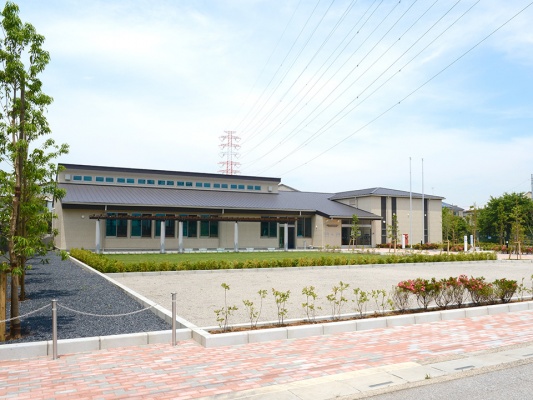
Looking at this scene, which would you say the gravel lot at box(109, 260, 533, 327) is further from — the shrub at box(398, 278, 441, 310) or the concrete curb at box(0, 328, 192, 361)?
the concrete curb at box(0, 328, 192, 361)

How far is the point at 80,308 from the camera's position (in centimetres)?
1137

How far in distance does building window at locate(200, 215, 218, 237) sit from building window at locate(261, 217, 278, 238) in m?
4.79

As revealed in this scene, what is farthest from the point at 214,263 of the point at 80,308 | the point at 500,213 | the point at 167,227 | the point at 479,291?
the point at 500,213

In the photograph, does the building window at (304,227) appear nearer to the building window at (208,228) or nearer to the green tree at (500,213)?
the building window at (208,228)

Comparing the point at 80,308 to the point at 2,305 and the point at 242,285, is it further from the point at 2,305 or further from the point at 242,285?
the point at 242,285

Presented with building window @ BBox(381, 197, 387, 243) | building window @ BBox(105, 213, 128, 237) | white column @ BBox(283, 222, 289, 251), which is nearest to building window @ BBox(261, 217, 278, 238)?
white column @ BBox(283, 222, 289, 251)

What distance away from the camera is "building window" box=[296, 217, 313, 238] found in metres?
47.2

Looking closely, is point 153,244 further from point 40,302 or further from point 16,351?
point 16,351

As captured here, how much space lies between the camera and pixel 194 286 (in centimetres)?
1659

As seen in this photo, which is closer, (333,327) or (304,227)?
(333,327)

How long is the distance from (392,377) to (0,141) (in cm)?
886

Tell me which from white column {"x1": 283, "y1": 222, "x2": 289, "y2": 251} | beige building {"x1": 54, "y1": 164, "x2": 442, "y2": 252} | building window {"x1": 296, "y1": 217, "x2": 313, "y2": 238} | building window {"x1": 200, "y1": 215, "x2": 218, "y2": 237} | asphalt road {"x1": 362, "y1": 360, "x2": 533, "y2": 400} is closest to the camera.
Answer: asphalt road {"x1": 362, "y1": 360, "x2": 533, "y2": 400}

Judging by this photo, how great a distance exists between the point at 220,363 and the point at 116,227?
32.0m

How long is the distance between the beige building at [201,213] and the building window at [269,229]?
0.04 meters
